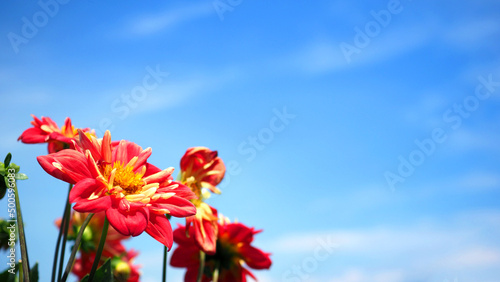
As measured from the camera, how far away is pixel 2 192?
43.1 inches

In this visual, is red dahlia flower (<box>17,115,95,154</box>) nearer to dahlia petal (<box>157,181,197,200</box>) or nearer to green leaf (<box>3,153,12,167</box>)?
green leaf (<box>3,153,12,167</box>)

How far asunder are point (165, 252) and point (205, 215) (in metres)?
0.21

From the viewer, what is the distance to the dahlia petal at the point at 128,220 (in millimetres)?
960

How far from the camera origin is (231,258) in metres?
1.99

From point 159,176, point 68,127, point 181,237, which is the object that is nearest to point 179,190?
point 159,176

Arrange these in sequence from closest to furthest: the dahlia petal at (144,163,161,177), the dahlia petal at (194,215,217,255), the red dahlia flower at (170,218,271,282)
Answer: the dahlia petal at (144,163,161,177)
the dahlia petal at (194,215,217,255)
the red dahlia flower at (170,218,271,282)

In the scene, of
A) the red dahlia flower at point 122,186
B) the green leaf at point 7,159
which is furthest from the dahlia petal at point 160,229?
the green leaf at point 7,159

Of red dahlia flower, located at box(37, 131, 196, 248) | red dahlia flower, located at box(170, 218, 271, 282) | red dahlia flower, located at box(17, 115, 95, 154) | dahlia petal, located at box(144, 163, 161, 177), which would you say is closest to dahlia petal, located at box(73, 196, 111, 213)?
red dahlia flower, located at box(37, 131, 196, 248)

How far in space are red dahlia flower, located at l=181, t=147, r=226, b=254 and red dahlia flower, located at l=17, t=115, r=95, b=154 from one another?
1.40ft

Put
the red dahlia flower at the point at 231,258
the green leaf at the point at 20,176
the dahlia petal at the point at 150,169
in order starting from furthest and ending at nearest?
the red dahlia flower at the point at 231,258 < the dahlia petal at the point at 150,169 < the green leaf at the point at 20,176

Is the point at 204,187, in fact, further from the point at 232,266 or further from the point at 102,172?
the point at 102,172

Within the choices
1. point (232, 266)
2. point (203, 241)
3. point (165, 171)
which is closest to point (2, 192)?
point (165, 171)

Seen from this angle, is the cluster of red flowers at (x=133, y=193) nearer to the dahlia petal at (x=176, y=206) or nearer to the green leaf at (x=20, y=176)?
the dahlia petal at (x=176, y=206)

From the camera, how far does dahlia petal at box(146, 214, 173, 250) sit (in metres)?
1.05
